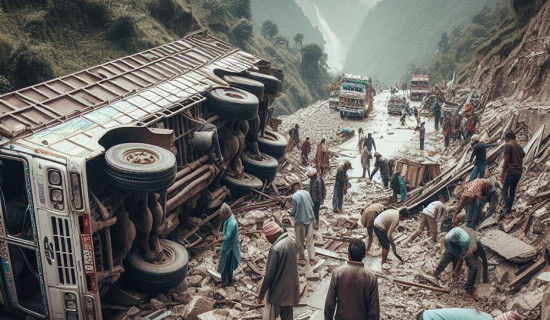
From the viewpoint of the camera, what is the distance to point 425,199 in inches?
369

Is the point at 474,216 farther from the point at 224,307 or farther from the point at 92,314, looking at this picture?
the point at 92,314

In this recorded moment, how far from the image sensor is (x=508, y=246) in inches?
240

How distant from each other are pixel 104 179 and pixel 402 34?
457ft

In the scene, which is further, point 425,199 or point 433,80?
point 433,80

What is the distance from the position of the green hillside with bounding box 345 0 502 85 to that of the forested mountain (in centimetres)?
2132

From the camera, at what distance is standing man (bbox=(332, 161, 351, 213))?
960 cm

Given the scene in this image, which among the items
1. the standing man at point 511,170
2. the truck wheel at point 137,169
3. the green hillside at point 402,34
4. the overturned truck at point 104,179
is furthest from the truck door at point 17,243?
the green hillside at point 402,34

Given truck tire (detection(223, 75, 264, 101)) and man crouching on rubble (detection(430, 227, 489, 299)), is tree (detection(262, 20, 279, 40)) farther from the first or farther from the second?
man crouching on rubble (detection(430, 227, 489, 299))

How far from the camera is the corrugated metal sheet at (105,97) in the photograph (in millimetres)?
5496

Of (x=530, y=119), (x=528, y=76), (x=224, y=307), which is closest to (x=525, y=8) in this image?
(x=528, y=76)

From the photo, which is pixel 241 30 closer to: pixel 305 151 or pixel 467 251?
pixel 305 151

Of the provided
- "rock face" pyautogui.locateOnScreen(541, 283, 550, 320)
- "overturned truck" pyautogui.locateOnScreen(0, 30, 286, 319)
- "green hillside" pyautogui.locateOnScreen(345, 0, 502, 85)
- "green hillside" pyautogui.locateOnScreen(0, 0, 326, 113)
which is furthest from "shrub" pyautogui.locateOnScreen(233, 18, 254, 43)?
"green hillside" pyautogui.locateOnScreen(345, 0, 502, 85)

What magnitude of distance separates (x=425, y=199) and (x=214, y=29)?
4080cm

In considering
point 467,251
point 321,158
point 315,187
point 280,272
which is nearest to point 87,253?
point 280,272
